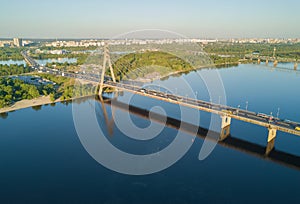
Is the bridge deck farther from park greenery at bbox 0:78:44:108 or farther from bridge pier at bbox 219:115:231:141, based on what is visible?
park greenery at bbox 0:78:44:108

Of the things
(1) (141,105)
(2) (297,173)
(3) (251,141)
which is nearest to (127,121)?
(1) (141,105)

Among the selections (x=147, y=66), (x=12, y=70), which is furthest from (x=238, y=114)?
(x=12, y=70)

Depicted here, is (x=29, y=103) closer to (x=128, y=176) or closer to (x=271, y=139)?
(x=128, y=176)

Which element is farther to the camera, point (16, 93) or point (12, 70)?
point (12, 70)

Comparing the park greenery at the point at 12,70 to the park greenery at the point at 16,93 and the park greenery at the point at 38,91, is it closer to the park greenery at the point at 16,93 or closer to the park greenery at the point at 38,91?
the park greenery at the point at 38,91

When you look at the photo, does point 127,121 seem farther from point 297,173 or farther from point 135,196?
point 297,173

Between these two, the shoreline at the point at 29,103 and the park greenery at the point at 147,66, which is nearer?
the shoreline at the point at 29,103

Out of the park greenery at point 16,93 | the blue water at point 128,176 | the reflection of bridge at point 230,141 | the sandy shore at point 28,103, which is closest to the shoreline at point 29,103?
the sandy shore at point 28,103

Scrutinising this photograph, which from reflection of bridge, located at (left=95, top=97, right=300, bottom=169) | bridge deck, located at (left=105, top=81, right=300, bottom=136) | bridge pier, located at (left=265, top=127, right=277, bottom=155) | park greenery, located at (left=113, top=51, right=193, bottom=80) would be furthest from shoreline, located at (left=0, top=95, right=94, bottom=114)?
bridge pier, located at (left=265, top=127, right=277, bottom=155)
